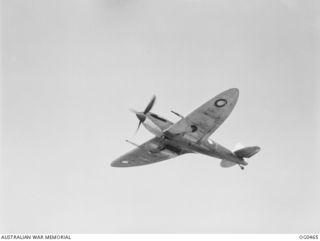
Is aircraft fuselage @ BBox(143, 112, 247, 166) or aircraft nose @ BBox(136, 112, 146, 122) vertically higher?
aircraft nose @ BBox(136, 112, 146, 122)

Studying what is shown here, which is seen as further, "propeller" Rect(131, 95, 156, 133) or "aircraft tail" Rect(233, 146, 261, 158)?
"aircraft tail" Rect(233, 146, 261, 158)

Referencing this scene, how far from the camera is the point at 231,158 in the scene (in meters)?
16.6

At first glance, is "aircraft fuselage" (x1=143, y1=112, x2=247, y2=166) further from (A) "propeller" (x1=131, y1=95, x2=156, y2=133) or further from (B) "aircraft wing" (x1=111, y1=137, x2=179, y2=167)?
(B) "aircraft wing" (x1=111, y1=137, x2=179, y2=167)

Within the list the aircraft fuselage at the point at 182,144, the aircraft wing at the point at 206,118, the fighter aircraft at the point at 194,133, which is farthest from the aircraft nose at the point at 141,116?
the aircraft wing at the point at 206,118

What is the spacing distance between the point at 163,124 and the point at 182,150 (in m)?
1.78

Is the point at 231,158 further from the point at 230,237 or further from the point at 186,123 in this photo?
the point at 230,237

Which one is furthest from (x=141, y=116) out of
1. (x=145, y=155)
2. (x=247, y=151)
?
(x=247, y=151)

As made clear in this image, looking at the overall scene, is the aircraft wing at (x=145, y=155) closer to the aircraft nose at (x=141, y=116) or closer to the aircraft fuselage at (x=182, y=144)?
the aircraft fuselage at (x=182, y=144)

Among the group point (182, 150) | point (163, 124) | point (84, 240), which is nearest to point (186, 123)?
point (163, 124)

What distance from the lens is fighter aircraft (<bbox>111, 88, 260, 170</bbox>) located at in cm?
1468

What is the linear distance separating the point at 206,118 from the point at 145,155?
365cm

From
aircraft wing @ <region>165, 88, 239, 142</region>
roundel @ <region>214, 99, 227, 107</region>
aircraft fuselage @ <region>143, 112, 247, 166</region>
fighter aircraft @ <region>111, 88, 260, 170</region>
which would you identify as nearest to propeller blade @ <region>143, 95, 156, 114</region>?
fighter aircraft @ <region>111, 88, 260, 170</region>

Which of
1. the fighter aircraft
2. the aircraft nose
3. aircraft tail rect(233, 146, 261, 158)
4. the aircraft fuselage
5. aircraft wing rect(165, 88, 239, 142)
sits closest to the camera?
aircraft wing rect(165, 88, 239, 142)

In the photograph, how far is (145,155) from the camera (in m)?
17.7
